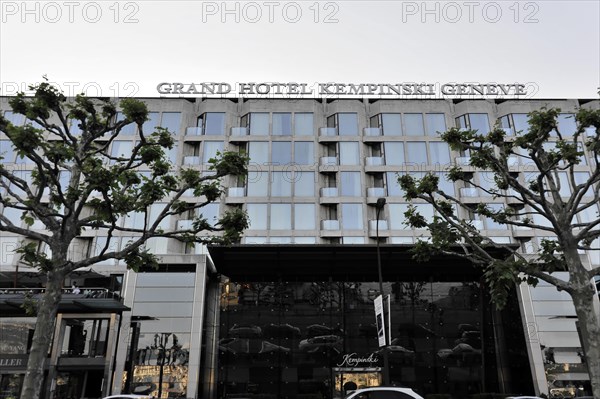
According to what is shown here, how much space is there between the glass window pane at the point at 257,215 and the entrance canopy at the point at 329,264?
3589 millimetres

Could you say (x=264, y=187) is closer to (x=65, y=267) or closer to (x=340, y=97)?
(x=340, y=97)

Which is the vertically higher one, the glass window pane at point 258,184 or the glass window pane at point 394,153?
the glass window pane at point 394,153

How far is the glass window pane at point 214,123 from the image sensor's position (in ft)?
132

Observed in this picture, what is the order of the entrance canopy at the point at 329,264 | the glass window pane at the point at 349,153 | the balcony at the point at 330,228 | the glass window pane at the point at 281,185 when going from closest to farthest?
the entrance canopy at the point at 329,264, the balcony at the point at 330,228, the glass window pane at the point at 281,185, the glass window pane at the point at 349,153

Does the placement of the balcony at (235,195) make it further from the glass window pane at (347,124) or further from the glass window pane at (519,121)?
the glass window pane at (519,121)

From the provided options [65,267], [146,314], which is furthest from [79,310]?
[65,267]

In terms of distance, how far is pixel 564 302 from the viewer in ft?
113

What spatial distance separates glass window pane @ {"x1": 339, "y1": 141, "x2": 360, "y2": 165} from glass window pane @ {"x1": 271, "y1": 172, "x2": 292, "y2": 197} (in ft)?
16.5

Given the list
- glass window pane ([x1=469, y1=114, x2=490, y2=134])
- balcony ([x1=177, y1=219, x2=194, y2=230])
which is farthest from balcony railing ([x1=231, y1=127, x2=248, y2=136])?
glass window pane ([x1=469, y1=114, x2=490, y2=134])

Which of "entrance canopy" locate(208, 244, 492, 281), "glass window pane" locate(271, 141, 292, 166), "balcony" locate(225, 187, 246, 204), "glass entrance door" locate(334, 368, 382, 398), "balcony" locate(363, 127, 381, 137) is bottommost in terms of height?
"glass entrance door" locate(334, 368, 382, 398)

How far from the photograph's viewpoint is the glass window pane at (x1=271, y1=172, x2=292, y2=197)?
38.1 meters

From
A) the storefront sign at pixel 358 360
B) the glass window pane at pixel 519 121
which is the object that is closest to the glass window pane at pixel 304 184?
the storefront sign at pixel 358 360

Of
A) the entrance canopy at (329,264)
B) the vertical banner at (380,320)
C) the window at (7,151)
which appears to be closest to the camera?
the vertical banner at (380,320)

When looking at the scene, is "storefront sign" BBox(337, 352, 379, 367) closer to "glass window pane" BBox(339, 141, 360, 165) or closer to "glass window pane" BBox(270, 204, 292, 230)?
"glass window pane" BBox(270, 204, 292, 230)
